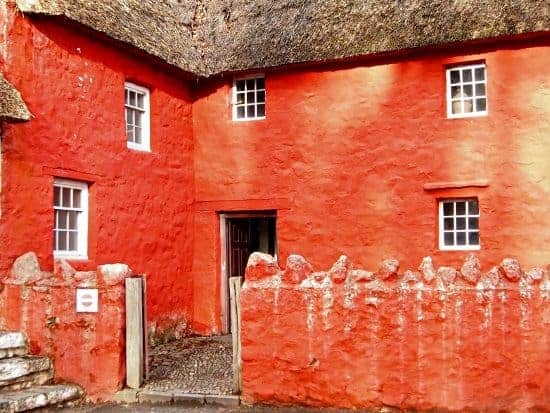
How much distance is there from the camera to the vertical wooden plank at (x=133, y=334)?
9.88m

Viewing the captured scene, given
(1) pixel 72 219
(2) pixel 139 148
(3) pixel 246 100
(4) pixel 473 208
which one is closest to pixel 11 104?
(1) pixel 72 219

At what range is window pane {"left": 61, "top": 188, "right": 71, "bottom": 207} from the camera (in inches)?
472

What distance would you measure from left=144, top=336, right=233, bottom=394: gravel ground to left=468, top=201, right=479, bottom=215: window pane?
5.25m

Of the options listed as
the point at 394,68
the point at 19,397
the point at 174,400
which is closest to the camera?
the point at 19,397

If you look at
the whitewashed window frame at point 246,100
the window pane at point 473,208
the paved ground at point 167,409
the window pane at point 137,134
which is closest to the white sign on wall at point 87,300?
the paved ground at point 167,409

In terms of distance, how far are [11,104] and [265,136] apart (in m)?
5.99

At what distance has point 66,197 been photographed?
1209 centimetres

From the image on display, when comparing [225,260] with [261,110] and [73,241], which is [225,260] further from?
[73,241]

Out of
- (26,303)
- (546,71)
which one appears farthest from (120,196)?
(546,71)

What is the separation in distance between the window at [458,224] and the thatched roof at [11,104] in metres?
7.69

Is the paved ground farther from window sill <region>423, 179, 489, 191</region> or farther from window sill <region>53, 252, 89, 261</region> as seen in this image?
window sill <region>423, 179, 489, 191</region>

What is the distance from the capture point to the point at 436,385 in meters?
8.34

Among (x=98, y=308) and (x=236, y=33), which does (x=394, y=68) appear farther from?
(x=98, y=308)

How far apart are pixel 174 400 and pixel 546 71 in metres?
8.57
